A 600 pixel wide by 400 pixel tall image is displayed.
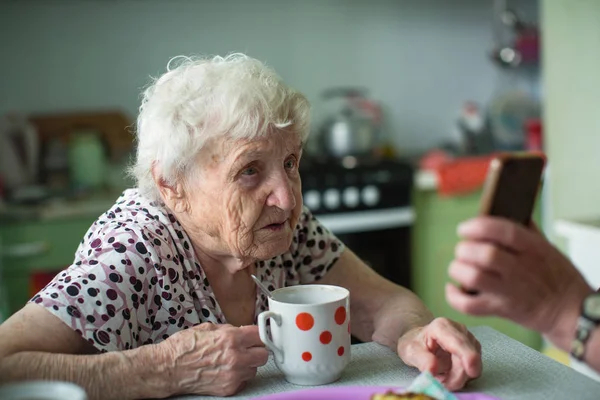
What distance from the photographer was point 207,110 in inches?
44.6

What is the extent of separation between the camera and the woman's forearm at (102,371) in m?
0.92

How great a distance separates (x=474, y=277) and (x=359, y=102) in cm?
262

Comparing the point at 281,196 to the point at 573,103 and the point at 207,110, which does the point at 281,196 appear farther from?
the point at 573,103

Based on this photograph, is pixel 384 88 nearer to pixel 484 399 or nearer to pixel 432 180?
pixel 432 180

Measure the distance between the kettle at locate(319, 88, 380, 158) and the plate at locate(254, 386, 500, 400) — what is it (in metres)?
2.21

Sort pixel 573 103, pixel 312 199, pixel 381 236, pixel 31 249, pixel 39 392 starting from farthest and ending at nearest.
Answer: pixel 381 236 → pixel 312 199 → pixel 573 103 → pixel 31 249 → pixel 39 392

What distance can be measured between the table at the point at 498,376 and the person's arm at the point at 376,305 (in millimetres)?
76

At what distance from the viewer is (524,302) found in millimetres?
818

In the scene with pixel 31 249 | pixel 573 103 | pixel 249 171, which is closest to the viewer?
pixel 249 171

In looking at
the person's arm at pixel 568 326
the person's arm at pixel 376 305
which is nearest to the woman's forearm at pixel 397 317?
the person's arm at pixel 376 305

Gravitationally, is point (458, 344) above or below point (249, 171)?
below

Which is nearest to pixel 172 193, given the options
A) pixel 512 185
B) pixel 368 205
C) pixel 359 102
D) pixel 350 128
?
pixel 512 185

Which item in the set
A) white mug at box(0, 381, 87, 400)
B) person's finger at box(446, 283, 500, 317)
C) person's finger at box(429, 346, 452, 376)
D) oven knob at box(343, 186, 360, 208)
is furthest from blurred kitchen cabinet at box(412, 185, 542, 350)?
white mug at box(0, 381, 87, 400)

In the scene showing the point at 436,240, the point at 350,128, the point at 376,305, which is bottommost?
the point at 436,240
